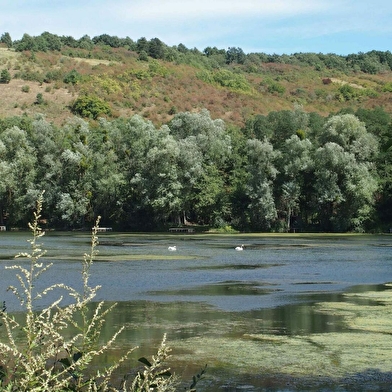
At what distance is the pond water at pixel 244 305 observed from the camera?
1398 centimetres

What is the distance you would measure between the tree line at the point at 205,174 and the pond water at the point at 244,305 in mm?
23419

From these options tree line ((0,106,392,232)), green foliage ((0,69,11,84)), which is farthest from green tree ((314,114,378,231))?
green foliage ((0,69,11,84))

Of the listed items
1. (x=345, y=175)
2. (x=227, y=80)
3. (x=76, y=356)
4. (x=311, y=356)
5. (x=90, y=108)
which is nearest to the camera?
(x=76, y=356)

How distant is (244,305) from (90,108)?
95.8 metres

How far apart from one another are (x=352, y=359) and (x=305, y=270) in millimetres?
20229

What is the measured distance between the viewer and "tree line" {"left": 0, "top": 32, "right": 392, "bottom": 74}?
489 ft

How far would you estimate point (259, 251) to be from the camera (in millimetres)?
47594

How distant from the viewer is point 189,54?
166 m

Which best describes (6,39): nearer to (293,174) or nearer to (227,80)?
(227,80)

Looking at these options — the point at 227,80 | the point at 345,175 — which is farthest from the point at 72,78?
the point at 345,175

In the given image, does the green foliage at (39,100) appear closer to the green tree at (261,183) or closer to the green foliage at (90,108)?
the green foliage at (90,108)

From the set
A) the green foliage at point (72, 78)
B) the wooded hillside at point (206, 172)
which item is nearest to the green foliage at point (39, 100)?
the green foliage at point (72, 78)

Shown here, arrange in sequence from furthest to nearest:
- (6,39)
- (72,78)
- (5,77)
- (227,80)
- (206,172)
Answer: (6,39)
(227,80)
(72,78)
(5,77)
(206,172)

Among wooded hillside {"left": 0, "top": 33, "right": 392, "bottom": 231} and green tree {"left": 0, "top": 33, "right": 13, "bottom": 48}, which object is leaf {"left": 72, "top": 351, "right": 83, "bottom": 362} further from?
green tree {"left": 0, "top": 33, "right": 13, "bottom": 48}
